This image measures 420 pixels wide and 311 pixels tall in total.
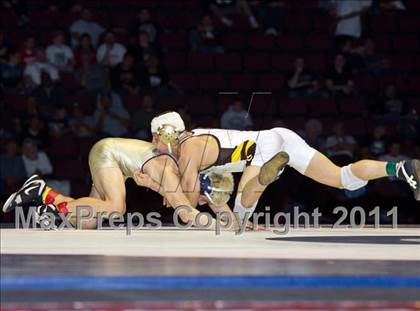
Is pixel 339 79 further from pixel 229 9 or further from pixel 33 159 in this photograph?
pixel 33 159

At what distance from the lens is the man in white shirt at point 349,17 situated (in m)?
15.4

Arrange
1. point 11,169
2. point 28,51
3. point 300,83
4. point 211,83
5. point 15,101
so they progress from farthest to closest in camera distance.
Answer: point 300,83, point 211,83, point 28,51, point 15,101, point 11,169

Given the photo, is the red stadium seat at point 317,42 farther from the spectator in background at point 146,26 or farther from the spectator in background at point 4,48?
the spectator in background at point 4,48

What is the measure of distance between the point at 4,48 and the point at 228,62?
9.08ft

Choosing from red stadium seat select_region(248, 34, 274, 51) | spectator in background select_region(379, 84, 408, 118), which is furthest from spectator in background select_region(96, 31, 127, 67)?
spectator in background select_region(379, 84, 408, 118)

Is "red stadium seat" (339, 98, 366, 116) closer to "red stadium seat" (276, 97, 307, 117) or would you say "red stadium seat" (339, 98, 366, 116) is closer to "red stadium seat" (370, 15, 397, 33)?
"red stadium seat" (276, 97, 307, 117)

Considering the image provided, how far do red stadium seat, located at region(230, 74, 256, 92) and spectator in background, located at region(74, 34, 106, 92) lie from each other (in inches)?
63.4

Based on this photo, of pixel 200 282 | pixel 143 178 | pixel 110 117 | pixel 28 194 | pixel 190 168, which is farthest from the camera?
pixel 110 117

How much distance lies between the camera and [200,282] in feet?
20.5

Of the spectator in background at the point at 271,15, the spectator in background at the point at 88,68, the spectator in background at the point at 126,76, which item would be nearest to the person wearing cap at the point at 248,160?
the spectator in background at the point at 126,76

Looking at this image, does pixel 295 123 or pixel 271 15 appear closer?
pixel 295 123

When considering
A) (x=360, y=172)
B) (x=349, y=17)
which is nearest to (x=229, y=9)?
(x=349, y=17)

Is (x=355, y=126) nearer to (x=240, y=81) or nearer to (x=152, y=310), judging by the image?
(x=240, y=81)

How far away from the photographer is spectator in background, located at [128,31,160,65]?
46.9 ft
